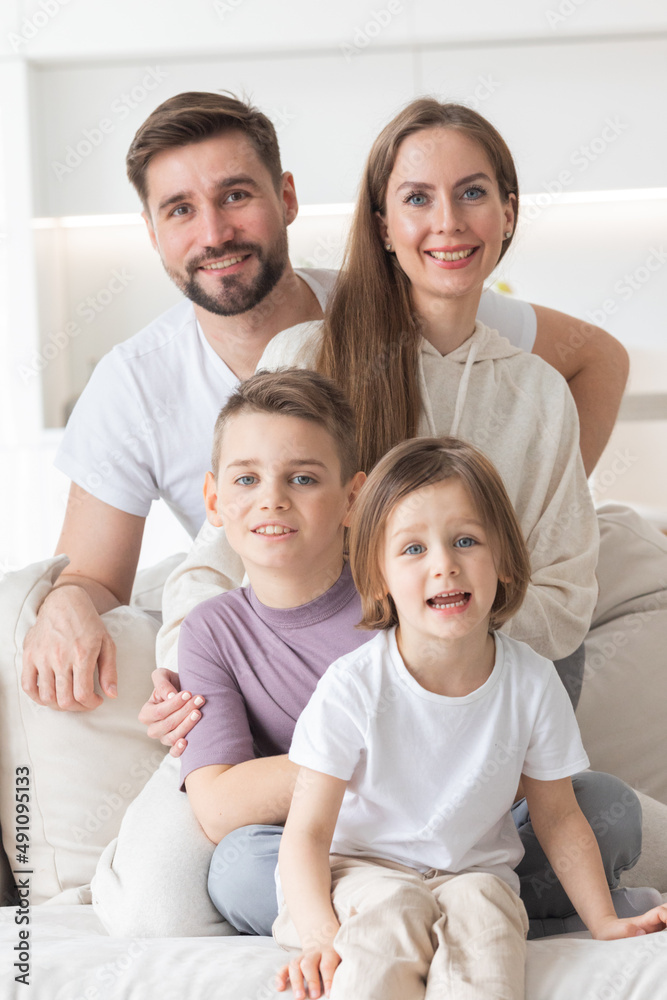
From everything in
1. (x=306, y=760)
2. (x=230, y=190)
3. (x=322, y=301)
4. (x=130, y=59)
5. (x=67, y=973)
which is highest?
(x=130, y=59)

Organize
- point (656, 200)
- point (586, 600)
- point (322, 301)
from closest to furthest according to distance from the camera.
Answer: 1. point (586, 600)
2. point (322, 301)
3. point (656, 200)

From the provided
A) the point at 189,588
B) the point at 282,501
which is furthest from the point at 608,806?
the point at 189,588

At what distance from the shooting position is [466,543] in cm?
100

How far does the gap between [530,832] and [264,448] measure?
557mm

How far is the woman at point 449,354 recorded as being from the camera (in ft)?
4.56

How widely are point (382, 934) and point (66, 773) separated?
69 cm

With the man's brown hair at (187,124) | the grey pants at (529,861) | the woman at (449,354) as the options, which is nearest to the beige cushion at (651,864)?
the grey pants at (529,861)

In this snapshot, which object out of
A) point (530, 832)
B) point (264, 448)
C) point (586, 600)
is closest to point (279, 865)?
point (530, 832)

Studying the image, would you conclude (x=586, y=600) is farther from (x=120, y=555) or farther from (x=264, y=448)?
(x=120, y=555)

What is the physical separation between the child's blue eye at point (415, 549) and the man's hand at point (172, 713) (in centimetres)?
36

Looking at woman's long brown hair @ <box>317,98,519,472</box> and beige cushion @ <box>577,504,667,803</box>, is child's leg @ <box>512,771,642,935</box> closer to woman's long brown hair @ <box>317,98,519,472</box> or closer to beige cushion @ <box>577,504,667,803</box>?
beige cushion @ <box>577,504,667,803</box>

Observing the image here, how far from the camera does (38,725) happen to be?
1415mm

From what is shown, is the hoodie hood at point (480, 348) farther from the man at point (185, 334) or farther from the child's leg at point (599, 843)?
the child's leg at point (599, 843)

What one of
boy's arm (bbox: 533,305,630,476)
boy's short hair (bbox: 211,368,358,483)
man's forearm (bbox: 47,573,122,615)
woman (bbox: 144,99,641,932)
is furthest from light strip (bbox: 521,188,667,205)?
boy's short hair (bbox: 211,368,358,483)
